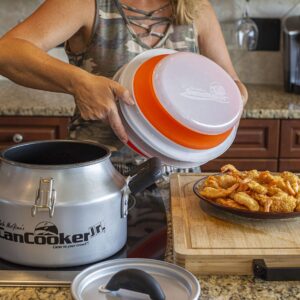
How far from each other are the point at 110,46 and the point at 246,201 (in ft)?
2.01

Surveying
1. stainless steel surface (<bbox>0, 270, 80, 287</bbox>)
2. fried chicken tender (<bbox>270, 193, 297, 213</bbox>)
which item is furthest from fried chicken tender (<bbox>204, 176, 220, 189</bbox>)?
stainless steel surface (<bbox>0, 270, 80, 287</bbox>)

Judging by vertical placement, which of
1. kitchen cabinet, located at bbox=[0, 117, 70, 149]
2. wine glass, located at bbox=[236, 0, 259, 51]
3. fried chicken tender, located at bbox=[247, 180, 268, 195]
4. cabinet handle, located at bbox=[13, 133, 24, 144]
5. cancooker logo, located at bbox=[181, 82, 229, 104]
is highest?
cancooker logo, located at bbox=[181, 82, 229, 104]

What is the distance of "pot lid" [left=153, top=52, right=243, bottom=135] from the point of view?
1017 mm

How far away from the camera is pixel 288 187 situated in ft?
3.28

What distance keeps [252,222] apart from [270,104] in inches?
52.5

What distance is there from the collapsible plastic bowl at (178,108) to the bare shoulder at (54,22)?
247mm

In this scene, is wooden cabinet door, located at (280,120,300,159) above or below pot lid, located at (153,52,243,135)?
below

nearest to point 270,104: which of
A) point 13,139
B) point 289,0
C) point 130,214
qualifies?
point 289,0

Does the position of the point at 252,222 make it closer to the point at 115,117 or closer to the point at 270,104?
the point at 115,117

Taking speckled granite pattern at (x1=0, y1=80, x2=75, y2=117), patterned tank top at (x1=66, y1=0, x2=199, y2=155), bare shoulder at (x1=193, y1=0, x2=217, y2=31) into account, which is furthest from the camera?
speckled granite pattern at (x1=0, y1=80, x2=75, y2=117)

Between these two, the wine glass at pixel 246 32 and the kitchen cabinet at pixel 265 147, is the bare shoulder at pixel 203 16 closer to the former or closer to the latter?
the kitchen cabinet at pixel 265 147

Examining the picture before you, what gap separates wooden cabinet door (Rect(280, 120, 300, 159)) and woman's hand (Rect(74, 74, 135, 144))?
125 cm

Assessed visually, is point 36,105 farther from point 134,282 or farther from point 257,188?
point 134,282

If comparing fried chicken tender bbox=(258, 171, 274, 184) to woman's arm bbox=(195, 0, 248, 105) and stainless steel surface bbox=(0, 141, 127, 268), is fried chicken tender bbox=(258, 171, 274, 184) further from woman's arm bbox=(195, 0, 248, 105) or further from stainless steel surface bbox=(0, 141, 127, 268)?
woman's arm bbox=(195, 0, 248, 105)
